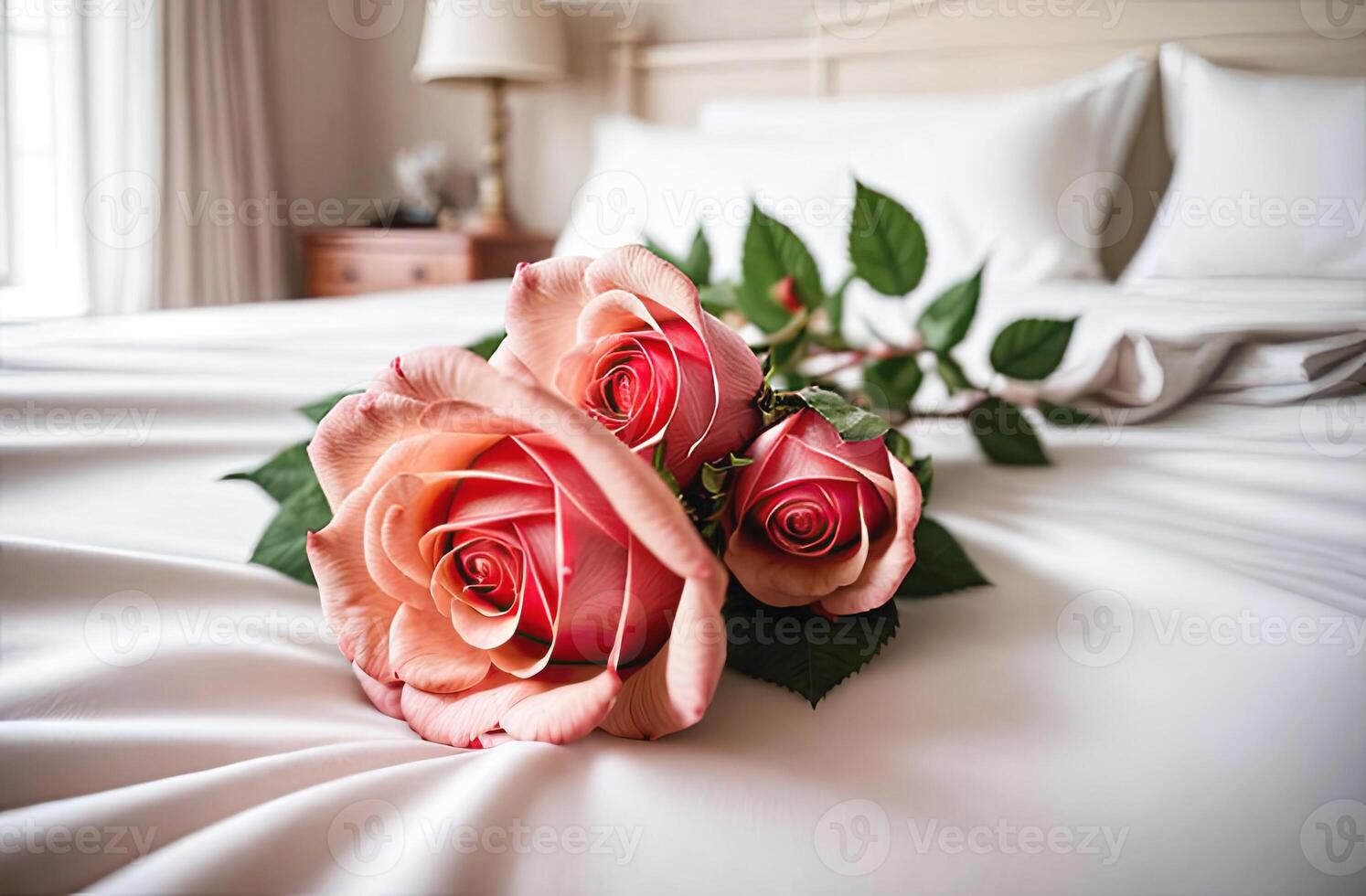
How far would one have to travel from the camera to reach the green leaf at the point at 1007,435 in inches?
29.3

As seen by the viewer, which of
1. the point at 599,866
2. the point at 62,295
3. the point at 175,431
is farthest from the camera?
the point at 62,295

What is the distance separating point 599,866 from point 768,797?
7 centimetres

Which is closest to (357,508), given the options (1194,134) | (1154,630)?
(1154,630)

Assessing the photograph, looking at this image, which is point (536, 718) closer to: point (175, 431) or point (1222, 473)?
point (1222, 473)

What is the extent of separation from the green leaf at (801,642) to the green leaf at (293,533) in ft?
0.80

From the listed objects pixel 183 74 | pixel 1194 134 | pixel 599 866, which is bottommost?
pixel 599 866

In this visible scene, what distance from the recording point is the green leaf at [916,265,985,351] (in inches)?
27.8

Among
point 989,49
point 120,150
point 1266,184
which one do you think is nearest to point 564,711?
point 1266,184

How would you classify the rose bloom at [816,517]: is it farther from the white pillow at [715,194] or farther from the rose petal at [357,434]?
the white pillow at [715,194]

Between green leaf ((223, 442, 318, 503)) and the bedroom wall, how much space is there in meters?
2.67

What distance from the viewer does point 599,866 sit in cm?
34

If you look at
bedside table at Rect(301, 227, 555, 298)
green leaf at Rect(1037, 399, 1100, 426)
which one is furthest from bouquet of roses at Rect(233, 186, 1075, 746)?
bedside table at Rect(301, 227, 555, 298)

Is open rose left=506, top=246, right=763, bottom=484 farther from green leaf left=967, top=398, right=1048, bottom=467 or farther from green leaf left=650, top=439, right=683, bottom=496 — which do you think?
green leaf left=967, top=398, right=1048, bottom=467

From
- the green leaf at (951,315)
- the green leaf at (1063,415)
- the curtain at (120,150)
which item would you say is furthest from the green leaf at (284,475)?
the curtain at (120,150)
